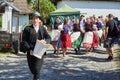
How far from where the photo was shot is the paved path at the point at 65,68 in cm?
1248

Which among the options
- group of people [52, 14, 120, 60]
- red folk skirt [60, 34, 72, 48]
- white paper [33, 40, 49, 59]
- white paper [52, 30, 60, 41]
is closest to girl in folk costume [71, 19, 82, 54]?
group of people [52, 14, 120, 60]

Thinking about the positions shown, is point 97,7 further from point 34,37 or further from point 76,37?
point 34,37

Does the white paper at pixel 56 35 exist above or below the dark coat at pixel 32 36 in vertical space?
below

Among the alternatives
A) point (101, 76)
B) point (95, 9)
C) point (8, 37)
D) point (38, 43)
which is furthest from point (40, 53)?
point (95, 9)

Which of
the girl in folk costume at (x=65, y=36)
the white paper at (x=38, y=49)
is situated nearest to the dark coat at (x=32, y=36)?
the white paper at (x=38, y=49)

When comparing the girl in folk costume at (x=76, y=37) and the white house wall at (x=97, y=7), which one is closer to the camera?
the girl in folk costume at (x=76, y=37)

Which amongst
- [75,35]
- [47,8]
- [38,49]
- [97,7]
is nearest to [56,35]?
[75,35]

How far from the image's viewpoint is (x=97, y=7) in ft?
161

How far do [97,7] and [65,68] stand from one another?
3536 centimetres

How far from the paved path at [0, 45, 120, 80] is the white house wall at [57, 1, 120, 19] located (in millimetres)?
30652

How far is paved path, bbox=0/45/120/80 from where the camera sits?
12.5 m

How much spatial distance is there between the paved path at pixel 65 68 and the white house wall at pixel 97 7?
30652 millimetres

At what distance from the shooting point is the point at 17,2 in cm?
5181

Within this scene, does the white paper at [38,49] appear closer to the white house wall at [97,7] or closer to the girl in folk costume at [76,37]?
the girl in folk costume at [76,37]
